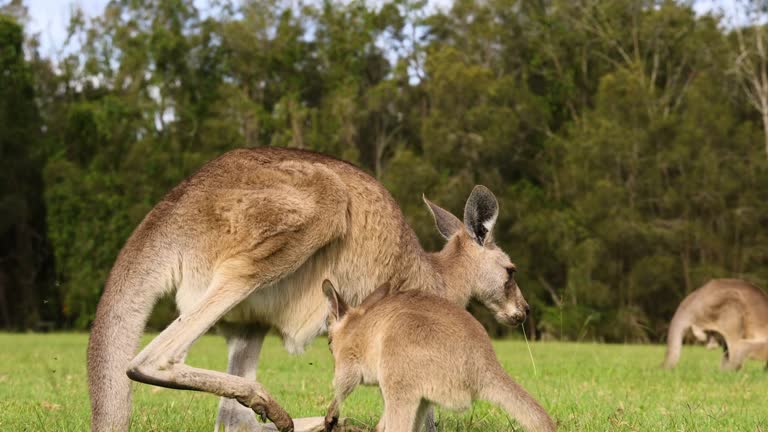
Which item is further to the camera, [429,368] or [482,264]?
[482,264]

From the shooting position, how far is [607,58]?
28.7 meters

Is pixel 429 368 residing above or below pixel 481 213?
below

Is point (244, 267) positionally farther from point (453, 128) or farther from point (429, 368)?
point (453, 128)

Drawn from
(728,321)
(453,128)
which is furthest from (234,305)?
(453,128)

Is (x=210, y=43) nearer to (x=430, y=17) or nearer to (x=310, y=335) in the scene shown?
(x=430, y=17)

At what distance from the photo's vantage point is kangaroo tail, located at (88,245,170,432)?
379cm

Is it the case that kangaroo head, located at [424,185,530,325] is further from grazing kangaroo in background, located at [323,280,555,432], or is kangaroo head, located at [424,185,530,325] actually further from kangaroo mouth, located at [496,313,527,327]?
grazing kangaroo in background, located at [323,280,555,432]

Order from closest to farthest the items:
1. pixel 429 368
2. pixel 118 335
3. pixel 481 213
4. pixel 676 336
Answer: pixel 429 368, pixel 118 335, pixel 481 213, pixel 676 336

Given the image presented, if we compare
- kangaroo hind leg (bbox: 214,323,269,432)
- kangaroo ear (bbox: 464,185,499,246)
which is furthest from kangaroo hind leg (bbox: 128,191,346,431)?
kangaroo ear (bbox: 464,185,499,246)

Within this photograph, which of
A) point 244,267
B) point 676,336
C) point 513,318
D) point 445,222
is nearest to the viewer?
point 244,267

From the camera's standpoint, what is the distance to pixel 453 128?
2686cm

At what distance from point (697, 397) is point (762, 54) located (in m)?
22.2

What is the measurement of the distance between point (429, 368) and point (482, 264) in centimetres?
161

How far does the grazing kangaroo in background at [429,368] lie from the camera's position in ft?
11.3
